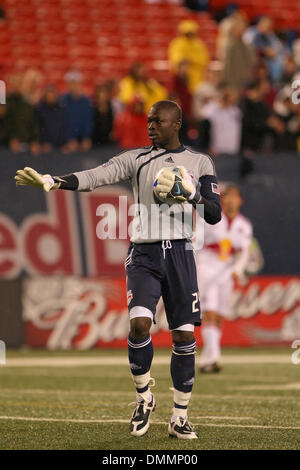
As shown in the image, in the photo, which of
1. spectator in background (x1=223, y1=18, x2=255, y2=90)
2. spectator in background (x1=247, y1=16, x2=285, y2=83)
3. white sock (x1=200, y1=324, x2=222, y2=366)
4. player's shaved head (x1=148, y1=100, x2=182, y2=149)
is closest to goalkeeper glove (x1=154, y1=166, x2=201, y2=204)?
player's shaved head (x1=148, y1=100, x2=182, y2=149)

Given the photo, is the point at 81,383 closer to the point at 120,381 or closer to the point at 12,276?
the point at 120,381

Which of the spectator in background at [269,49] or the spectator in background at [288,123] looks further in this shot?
the spectator in background at [269,49]

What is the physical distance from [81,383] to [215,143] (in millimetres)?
6683

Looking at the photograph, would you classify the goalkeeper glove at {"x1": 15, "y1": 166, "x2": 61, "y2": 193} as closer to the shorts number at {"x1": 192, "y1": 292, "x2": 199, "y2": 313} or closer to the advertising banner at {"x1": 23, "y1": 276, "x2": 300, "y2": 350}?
the shorts number at {"x1": 192, "y1": 292, "x2": 199, "y2": 313}

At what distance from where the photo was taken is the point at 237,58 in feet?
62.6

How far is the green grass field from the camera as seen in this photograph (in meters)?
6.95

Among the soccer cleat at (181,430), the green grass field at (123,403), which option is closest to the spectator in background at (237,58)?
the green grass field at (123,403)

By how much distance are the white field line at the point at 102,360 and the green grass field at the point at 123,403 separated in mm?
12

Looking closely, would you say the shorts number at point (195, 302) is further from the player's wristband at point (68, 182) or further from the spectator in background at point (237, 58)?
the spectator in background at point (237, 58)

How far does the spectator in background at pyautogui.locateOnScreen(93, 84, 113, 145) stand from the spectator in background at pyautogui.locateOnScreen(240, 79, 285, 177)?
205cm

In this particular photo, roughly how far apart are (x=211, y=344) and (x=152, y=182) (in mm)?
5511

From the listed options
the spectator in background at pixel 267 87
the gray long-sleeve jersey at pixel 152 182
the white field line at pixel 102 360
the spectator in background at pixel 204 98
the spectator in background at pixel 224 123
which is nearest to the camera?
the gray long-sleeve jersey at pixel 152 182

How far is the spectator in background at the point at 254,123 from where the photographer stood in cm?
1694

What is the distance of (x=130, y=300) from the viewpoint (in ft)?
23.6
